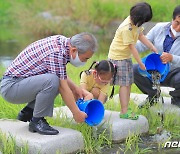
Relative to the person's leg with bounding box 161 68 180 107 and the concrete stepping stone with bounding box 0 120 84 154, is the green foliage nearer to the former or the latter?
the concrete stepping stone with bounding box 0 120 84 154

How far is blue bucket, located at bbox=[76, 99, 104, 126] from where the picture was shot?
397 cm

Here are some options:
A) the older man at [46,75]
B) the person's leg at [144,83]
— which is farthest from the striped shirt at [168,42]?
the older man at [46,75]

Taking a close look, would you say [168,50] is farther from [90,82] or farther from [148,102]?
[90,82]

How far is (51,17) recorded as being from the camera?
1664cm

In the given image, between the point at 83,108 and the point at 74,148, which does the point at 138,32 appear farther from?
the point at 74,148

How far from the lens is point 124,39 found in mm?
4418

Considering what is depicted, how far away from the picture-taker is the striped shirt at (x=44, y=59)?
375cm

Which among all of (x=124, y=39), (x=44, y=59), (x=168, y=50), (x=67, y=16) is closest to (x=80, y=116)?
(x=44, y=59)

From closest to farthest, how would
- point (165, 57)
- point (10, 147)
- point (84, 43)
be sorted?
point (10, 147)
point (84, 43)
point (165, 57)

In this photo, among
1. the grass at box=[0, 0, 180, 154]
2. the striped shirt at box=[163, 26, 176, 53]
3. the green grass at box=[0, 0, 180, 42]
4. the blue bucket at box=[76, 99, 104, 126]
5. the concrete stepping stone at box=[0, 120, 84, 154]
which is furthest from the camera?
the green grass at box=[0, 0, 180, 42]

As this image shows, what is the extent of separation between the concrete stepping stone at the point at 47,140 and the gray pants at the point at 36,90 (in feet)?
0.59

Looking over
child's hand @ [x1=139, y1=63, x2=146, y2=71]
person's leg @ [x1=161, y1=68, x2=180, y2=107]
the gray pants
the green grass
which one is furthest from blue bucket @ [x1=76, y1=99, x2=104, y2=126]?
the green grass

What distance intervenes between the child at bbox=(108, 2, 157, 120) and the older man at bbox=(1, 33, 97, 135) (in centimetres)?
70

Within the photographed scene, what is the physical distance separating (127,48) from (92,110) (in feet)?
2.34
